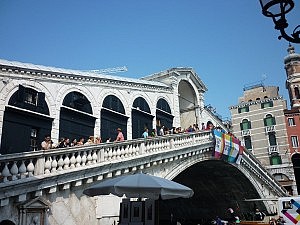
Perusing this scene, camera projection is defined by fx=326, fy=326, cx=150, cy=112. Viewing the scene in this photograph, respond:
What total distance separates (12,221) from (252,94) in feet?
129

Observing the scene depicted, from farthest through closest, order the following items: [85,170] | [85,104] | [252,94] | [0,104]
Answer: [252,94]
[85,104]
[0,104]
[85,170]

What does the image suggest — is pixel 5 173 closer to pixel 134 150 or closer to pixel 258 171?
pixel 134 150

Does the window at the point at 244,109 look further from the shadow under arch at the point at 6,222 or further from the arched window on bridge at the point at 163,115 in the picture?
the shadow under arch at the point at 6,222

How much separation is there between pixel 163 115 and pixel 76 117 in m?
7.48

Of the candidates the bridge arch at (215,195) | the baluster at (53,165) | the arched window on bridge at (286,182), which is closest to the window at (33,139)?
the baluster at (53,165)

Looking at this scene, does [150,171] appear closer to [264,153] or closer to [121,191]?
[121,191]

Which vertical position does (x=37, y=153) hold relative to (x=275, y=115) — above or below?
below

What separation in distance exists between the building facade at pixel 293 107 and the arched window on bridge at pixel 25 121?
30.4 meters

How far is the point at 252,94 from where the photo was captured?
43.1m

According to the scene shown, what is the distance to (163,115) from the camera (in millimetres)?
20875

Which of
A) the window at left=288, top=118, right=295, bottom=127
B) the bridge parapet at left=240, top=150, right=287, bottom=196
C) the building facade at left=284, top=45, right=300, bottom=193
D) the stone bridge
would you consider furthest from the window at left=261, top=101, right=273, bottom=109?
the stone bridge

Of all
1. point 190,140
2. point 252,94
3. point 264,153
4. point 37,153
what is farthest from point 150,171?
point 252,94

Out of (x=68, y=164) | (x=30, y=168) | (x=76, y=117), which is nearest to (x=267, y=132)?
(x=76, y=117)

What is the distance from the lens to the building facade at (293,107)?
36125mm
